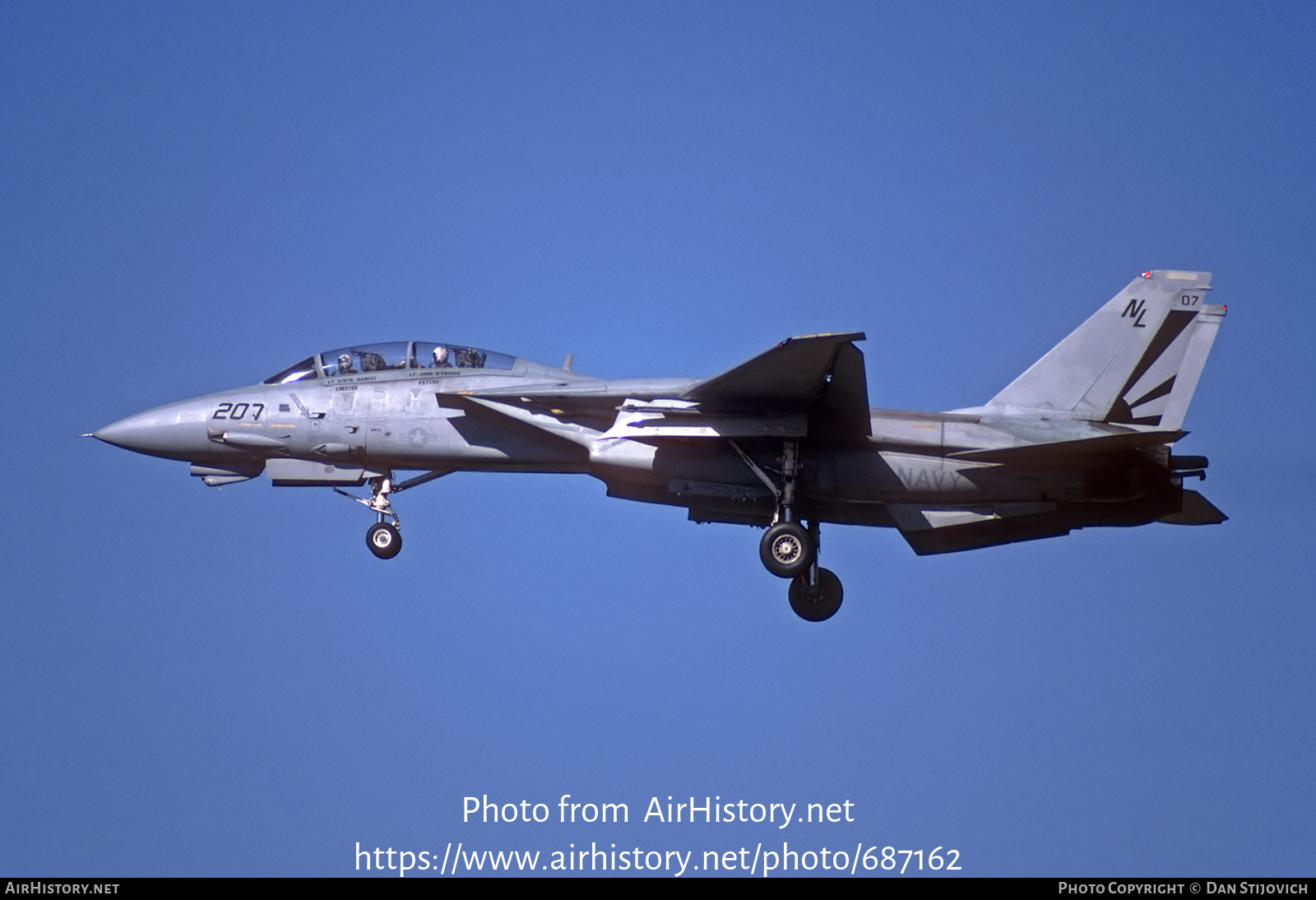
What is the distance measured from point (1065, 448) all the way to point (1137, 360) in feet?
6.45

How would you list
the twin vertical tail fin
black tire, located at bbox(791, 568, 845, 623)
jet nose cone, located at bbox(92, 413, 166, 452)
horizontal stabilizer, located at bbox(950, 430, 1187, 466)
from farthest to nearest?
1. jet nose cone, located at bbox(92, 413, 166, 452)
2. black tire, located at bbox(791, 568, 845, 623)
3. the twin vertical tail fin
4. horizontal stabilizer, located at bbox(950, 430, 1187, 466)

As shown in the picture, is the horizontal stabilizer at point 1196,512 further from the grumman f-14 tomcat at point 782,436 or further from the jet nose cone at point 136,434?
the jet nose cone at point 136,434

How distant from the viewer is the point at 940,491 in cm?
1789

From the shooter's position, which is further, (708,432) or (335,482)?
(335,482)

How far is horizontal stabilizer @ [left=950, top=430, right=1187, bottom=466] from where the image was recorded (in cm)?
1689

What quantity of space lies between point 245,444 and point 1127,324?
11.2 metres

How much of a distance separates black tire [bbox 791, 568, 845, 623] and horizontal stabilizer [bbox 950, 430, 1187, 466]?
2.70m

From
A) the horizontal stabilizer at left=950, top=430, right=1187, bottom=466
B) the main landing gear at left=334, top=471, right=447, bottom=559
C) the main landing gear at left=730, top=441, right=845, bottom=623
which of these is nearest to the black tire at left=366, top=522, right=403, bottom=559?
the main landing gear at left=334, top=471, right=447, bottom=559

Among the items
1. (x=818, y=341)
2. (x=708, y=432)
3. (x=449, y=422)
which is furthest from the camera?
(x=449, y=422)

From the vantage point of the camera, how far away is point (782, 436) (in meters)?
17.5

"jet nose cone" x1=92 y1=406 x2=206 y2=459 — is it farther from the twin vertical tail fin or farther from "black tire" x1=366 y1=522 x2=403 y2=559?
the twin vertical tail fin

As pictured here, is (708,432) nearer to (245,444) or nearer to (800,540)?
(800,540)

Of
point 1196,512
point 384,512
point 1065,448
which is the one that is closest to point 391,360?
point 384,512

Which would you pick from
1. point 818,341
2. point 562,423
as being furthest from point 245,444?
point 818,341
